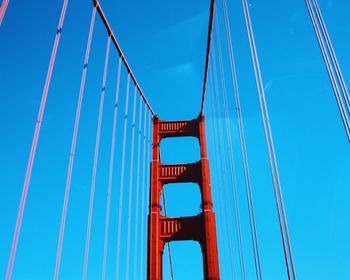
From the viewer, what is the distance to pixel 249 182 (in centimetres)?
623

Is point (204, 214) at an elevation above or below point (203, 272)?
above

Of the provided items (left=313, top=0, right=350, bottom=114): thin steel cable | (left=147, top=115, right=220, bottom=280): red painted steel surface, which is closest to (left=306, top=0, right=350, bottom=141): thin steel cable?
(left=313, top=0, right=350, bottom=114): thin steel cable

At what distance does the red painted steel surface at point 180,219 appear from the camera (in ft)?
46.2

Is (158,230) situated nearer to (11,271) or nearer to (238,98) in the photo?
(238,98)

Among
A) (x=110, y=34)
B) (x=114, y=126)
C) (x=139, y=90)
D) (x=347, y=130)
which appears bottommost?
(x=347, y=130)

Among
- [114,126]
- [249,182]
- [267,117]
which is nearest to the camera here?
[267,117]

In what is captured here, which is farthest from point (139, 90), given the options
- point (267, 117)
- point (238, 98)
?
point (267, 117)

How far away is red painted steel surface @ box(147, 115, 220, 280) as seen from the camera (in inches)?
554

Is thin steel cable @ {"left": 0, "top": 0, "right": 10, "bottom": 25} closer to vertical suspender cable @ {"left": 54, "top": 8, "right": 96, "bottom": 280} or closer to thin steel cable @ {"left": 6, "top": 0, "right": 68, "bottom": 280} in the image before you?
thin steel cable @ {"left": 6, "top": 0, "right": 68, "bottom": 280}

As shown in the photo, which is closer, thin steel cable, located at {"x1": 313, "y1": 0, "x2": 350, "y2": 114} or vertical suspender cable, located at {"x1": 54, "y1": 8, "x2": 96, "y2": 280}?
thin steel cable, located at {"x1": 313, "y1": 0, "x2": 350, "y2": 114}

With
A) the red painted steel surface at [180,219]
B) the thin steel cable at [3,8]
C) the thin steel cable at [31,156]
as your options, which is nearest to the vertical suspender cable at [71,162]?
the thin steel cable at [31,156]

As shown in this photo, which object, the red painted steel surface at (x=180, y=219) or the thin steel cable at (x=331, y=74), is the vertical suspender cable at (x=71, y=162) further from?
the red painted steel surface at (x=180, y=219)

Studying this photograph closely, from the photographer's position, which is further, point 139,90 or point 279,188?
point 139,90

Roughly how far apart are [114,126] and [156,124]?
27.9 feet
